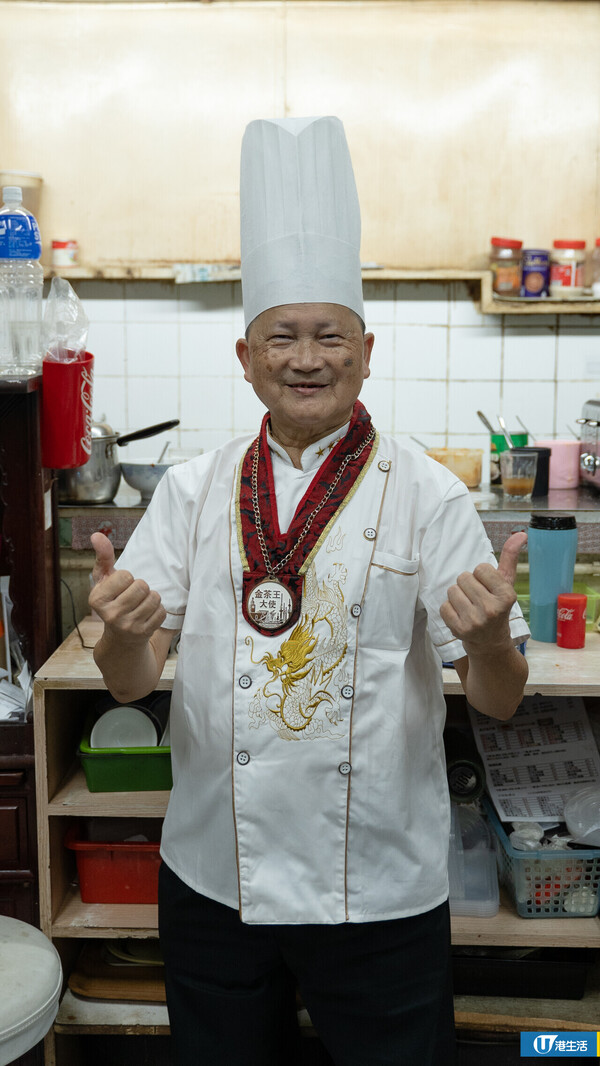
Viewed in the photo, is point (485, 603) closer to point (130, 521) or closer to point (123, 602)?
point (123, 602)

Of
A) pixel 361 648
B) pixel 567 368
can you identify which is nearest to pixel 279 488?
pixel 361 648

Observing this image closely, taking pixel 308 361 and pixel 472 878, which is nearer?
pixel 308 361

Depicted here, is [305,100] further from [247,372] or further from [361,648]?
[361,648]

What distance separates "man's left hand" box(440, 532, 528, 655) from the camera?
3.85ft

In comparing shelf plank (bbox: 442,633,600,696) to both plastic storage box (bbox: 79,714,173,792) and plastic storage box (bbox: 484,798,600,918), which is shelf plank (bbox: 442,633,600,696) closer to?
plastic storage box (bbox: 484,798,600,918)

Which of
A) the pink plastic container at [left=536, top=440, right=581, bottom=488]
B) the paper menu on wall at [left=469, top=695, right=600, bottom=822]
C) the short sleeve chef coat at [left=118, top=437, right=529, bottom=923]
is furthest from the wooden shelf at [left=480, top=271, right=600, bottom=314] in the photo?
the short sleeve chef coat at [left=118, top=437, right=529, bottom=923]

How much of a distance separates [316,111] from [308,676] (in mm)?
3163

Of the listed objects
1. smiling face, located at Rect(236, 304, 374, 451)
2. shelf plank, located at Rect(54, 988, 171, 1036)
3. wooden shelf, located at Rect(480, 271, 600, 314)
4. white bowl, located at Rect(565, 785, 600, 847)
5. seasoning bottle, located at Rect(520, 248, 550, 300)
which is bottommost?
shelf plank, located at Rect(54, 988, 171, 1036)

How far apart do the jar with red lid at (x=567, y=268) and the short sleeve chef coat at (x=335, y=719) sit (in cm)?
271

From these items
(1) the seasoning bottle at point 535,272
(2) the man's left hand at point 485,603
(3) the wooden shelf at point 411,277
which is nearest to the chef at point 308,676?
(2) the man's left hand at point 485,603

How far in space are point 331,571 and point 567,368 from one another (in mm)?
2987

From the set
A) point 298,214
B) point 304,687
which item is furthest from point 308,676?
point 298,214

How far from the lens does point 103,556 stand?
1288 mm

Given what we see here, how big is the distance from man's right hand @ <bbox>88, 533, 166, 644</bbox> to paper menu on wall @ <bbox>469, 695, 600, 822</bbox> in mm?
1083
